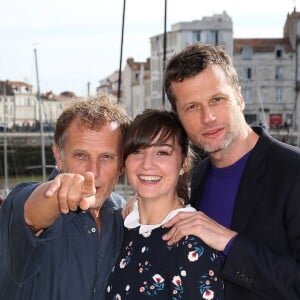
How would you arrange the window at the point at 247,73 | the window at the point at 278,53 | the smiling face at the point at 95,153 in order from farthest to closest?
the window at the point at 278,53, the window at the point at 247,73, the smiling face at the point at 95,153

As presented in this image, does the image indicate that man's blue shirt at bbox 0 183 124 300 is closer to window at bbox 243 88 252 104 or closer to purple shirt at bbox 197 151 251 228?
purple shirt at bbox 197 151 251 228

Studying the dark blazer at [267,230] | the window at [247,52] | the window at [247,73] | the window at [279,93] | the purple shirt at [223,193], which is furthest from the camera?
the window at [247,52]

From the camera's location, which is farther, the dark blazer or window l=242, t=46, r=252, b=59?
window l=242, t=46, r=252, b=59

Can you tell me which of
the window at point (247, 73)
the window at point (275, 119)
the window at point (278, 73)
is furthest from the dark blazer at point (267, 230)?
the window at point (278, 73)

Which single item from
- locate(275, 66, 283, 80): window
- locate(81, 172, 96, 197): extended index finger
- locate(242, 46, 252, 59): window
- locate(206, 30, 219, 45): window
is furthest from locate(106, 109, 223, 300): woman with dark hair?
locate(206, 30, 219, 45): window

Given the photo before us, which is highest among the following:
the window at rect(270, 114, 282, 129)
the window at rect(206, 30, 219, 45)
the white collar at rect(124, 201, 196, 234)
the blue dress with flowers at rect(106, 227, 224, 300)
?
the window at rect(206, 30, 219, 45)

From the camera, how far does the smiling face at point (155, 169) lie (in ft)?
9.50

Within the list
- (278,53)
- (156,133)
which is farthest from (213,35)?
(156,133)

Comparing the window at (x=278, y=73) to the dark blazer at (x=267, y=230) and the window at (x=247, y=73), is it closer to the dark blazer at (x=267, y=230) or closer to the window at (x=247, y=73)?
the window at (x=247, y=73)

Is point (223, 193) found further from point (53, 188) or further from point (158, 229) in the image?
point (53, 188)

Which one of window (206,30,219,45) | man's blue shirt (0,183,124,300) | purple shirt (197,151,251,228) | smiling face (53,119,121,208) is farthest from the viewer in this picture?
window (206,30,219,45)

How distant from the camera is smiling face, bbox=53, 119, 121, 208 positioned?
9.20 ft

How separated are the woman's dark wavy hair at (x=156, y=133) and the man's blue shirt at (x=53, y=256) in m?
0.38

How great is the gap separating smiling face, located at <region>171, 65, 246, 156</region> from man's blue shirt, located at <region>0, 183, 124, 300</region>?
62 centimetres
